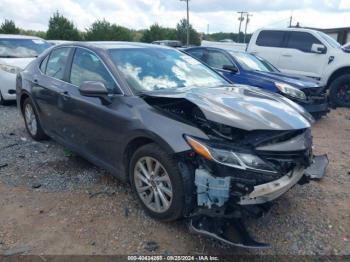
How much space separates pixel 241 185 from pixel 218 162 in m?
0.25

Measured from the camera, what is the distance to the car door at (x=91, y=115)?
3543 millimetres

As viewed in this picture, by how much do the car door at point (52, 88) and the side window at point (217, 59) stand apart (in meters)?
4.17

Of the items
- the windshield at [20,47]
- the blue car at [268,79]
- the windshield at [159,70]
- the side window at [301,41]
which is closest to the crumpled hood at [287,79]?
the blue car at [268,79]

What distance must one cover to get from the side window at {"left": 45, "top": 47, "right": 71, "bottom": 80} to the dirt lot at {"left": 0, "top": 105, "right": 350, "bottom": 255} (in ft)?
3.82

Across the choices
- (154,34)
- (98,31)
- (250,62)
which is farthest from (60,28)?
(250,62)

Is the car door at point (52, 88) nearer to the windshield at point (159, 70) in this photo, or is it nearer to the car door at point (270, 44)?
the windshield at point (159, 70)

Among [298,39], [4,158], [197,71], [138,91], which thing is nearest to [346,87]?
[298,39]

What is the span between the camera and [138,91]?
345 cm

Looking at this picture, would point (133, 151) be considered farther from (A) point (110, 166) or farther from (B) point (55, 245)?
(B) point (55, 245)

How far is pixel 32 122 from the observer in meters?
5.52

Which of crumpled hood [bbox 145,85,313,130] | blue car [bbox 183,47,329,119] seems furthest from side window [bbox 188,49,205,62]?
crumpled hood [bbox 145,85,313,130]

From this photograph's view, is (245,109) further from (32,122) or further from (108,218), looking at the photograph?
(32,122)

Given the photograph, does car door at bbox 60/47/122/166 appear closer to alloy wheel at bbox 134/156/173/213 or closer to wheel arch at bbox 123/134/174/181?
wheel arch at bbox 123/134/174/181

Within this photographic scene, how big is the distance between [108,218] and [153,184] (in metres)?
0.58
